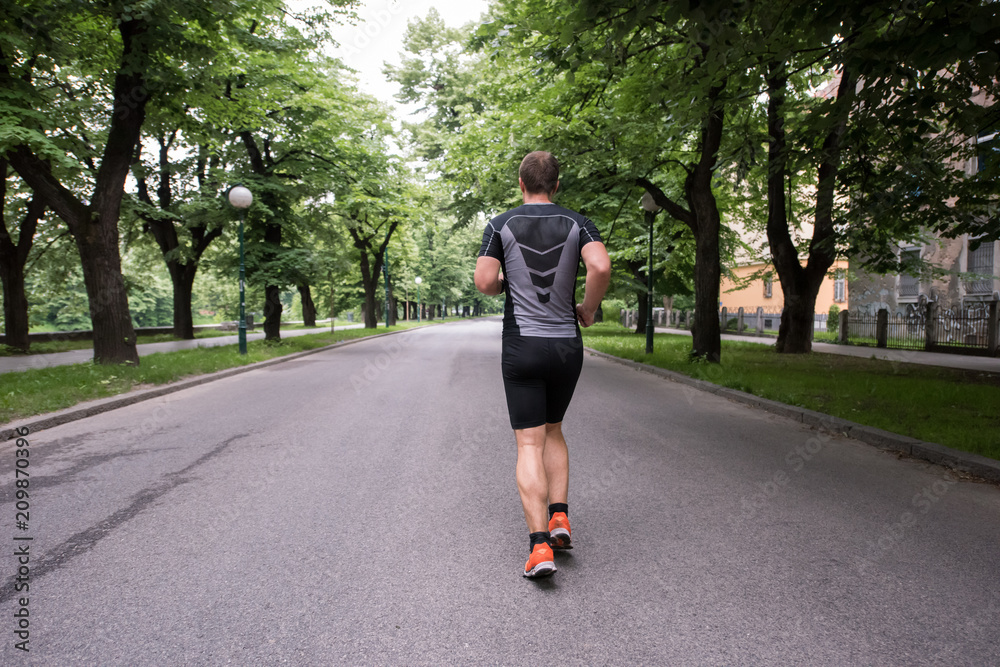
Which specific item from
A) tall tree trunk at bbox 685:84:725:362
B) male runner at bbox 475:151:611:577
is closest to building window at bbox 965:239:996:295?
tall tree trunk at bbox 685:84:725:362

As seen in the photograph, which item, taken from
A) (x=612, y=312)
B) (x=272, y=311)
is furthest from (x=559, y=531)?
(x=612, y=312)

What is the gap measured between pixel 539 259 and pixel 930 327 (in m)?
19.0

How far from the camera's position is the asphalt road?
228cm

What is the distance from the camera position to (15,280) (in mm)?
17047

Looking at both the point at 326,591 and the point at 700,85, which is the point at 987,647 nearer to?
the point at 326,591

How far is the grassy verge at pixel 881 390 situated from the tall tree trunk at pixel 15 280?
59.7 feet

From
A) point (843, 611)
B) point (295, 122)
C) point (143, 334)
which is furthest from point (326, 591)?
point (143, 334)

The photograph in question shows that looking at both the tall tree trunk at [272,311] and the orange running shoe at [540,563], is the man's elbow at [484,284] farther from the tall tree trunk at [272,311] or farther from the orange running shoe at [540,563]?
the tall tree trunk at [272,311]

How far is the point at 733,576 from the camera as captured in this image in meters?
2.84

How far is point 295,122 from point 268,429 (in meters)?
13.5

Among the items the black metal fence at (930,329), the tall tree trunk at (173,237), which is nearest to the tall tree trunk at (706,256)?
the black metal fence at (930,329)

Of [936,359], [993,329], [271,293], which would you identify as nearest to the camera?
[936,359]

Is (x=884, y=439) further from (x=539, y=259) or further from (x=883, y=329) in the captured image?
(x=883, y=329)

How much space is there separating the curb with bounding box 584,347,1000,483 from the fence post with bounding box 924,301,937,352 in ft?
39.9
